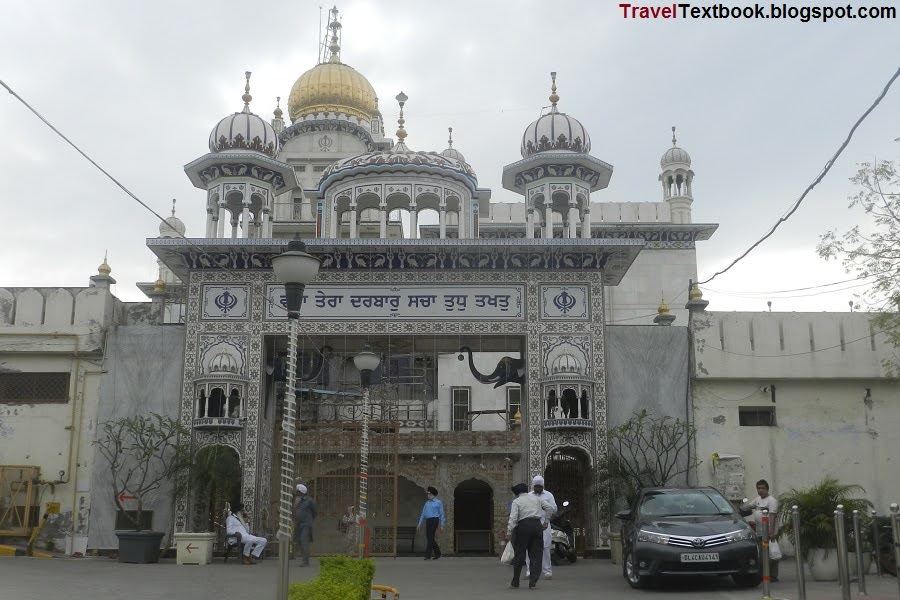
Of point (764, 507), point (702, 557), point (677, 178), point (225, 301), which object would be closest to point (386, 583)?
point (702, 557)

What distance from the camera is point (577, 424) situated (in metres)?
18.5

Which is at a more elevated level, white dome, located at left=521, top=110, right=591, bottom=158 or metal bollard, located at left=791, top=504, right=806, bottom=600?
white dome, located at left=521, top=110, right=591, bottom=158

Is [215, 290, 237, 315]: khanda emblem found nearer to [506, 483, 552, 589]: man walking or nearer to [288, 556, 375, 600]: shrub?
[506, 483, 552, 589]: man walking

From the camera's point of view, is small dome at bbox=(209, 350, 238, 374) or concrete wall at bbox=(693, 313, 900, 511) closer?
concrete wall at bbox=(693, 313, 900, 511)

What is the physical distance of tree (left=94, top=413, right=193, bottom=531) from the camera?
18266 mm

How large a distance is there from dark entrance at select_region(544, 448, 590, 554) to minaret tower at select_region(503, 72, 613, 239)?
468 cm

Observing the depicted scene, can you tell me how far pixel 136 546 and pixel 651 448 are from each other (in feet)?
31.6

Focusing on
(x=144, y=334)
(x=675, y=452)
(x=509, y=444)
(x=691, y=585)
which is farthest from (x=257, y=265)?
(x=691, y=585)

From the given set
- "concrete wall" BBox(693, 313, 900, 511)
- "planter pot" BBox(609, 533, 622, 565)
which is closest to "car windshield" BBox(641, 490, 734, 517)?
"planter pot" BBox(609, 533, 622, 565)

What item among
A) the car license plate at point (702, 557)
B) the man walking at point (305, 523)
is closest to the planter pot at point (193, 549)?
the man walking at point (305, 523)

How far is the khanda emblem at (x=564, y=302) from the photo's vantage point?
19.4 meters

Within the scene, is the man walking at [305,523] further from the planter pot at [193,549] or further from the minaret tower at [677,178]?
the minaret tower at [677,178]

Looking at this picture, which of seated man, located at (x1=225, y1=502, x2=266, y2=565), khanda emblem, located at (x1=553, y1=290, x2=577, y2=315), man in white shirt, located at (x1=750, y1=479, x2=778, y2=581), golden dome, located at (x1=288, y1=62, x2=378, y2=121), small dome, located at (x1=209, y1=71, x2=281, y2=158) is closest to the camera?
man in white shirt, located at (x1=750, y1=479, x2=778, y2=581)

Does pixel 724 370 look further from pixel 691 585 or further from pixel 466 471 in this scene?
pixel 691 585
